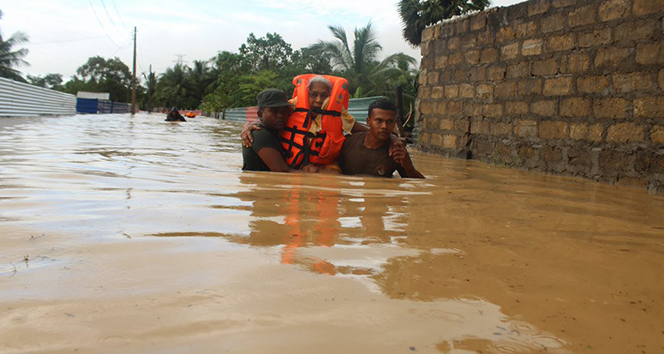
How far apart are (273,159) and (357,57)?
25313mm

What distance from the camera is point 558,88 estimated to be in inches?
225

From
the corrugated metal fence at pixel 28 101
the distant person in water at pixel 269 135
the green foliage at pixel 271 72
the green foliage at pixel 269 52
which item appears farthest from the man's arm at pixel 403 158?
the green foliage at pixel 269 52

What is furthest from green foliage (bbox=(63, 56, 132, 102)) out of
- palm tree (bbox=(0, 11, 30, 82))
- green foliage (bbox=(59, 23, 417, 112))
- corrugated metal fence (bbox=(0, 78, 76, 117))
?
corrugated metal fence (bbox=(0, 78, 76, 117))

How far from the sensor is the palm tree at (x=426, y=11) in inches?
950

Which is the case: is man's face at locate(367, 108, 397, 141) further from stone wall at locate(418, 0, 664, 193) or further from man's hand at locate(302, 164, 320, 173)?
stone wall at locate(418, 0, 664, 193)

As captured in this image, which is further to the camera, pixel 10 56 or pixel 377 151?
pixel 10 56

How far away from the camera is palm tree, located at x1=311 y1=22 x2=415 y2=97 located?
92.8 feet

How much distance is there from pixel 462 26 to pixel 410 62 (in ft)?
66.8

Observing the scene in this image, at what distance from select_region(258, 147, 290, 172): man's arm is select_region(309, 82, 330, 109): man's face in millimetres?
534

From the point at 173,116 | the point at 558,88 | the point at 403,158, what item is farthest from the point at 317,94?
the point at 173,116

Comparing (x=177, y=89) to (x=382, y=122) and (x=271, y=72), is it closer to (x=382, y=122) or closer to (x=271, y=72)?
(x=271, y=72)

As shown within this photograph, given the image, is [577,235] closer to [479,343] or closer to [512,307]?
[512,307]

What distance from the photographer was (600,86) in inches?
203

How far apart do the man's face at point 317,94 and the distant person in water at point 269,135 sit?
7.9 inches
